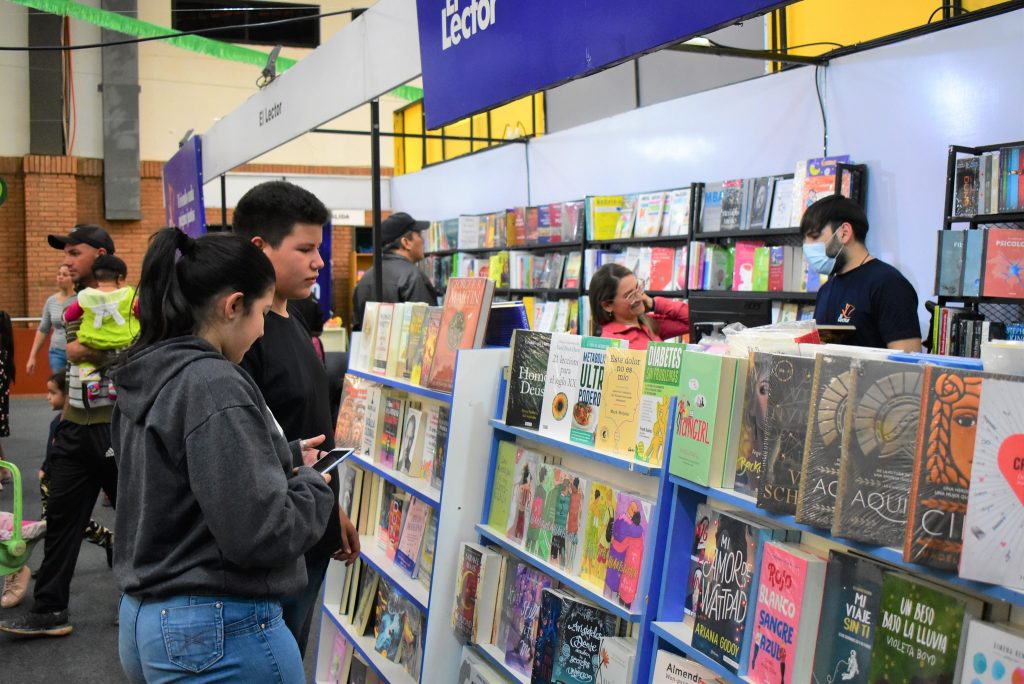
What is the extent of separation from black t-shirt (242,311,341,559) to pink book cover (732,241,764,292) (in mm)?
3924

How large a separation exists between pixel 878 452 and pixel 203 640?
1.16m

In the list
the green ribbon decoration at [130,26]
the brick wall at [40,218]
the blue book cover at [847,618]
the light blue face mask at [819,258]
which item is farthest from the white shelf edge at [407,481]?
the brick wall at [40,218]

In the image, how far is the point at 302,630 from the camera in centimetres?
245

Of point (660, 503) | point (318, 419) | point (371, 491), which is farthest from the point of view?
point (371, 491)

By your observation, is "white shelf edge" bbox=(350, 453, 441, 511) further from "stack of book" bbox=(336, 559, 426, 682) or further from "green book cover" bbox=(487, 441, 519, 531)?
"stack of book" bbox=(336, 559, 426, 682)

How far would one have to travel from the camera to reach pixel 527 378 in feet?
8.34

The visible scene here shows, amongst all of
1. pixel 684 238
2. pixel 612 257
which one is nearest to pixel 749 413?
pixel 684 238

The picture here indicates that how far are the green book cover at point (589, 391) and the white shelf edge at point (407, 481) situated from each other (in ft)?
2.06

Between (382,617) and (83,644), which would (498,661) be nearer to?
(382,617)

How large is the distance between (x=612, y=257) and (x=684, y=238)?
770mm

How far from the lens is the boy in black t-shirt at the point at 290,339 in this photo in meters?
2.24

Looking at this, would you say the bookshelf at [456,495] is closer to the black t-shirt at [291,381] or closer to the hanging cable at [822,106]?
the black t-shirt at [291,381]

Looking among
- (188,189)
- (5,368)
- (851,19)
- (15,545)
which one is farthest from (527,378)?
(188,189)

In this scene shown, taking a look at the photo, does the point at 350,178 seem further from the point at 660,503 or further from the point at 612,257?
the point at 660,503
